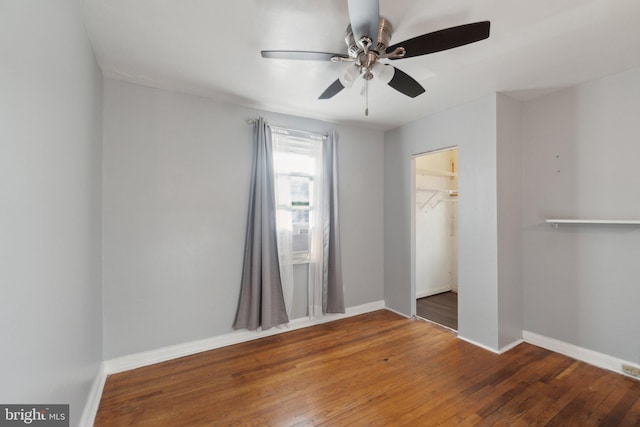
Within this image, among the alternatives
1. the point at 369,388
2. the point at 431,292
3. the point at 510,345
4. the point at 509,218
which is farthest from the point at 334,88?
the point at 431,292

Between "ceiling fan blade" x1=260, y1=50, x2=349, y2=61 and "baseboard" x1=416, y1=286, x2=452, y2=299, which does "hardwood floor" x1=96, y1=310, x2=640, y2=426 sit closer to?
"baseboard" x1=416, y1=286, x2=452, y2=299

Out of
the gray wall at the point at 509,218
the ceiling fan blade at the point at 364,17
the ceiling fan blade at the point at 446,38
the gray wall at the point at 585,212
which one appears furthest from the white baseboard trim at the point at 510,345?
the ceiling fan blade at the point at 364,17

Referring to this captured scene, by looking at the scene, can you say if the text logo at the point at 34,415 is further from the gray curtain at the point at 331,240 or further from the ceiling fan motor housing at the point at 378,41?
the gray curtain at the point at 331,240

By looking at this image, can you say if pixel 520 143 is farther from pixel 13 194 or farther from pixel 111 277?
pixel 111 277

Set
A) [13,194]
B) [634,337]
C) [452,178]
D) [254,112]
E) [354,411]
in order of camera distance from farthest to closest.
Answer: [452,178] < [254,112] < [634,337] < [354,411] < [13,194]

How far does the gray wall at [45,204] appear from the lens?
0.86 meters

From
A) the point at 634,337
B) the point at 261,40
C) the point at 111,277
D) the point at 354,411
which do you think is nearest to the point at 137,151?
the point at 111,277

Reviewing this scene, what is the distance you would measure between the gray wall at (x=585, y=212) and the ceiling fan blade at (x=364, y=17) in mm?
2362

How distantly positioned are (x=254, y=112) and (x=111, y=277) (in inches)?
83.1

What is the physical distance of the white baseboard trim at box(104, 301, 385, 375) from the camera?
7.56 ft

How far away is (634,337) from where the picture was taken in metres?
2.18

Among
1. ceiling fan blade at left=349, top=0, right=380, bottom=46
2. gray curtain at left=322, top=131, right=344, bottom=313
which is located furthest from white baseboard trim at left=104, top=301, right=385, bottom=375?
ceiling fan blade at left=349, top=0, right=380, bottom=46

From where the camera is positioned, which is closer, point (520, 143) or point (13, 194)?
point (13, 194)

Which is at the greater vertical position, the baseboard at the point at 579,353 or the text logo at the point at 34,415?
the text logo at the point at 34,415
